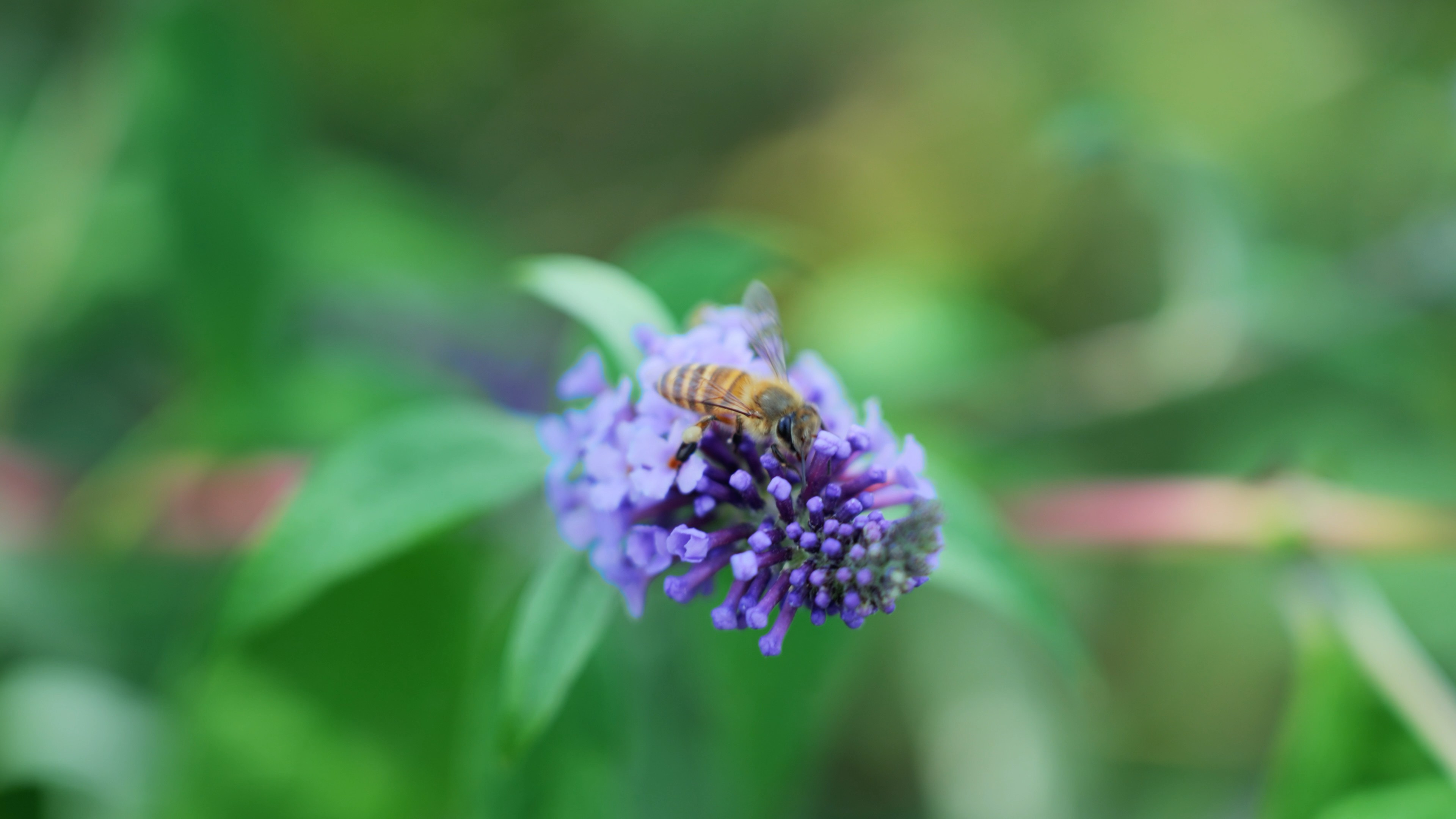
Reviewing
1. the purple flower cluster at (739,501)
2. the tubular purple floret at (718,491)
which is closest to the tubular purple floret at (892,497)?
the purple flower cluster at (739,501)

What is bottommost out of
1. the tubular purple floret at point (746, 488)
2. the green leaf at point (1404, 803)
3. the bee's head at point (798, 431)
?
the green leaf at point (1404, 803)

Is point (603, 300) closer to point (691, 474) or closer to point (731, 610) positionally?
point (691, 474)

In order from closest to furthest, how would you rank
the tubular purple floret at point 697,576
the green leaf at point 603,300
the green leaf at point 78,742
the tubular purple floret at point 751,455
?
the tubular purple floret at point 697,576
the tubular purple floret at point 751,455
the green leaf at point 603,300
the green leaf at point 78,742

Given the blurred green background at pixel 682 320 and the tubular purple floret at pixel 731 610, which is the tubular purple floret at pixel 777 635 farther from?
the blurred green background at pixel 682 320

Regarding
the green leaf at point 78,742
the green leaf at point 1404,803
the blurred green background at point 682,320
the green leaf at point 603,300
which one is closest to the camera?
the green leaf at point 603,300

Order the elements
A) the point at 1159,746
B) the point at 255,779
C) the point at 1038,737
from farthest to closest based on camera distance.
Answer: the point at 1159,746 < the point at 1038,737 < the point at 255,779

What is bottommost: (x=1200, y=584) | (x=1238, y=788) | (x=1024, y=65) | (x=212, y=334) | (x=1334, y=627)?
(x=1334, y=627)

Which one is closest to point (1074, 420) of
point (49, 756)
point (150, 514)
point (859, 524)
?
point (859, 524)

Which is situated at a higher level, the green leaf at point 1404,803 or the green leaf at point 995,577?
the green leaf at point 995,577

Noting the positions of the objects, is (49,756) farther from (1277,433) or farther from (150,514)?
(1277,433)
